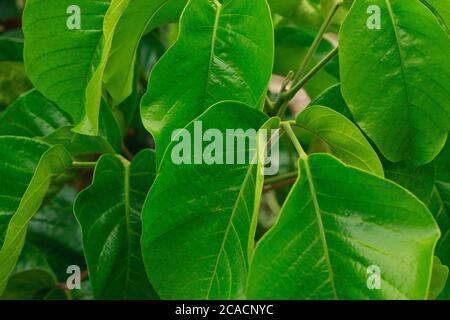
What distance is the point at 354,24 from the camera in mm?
606

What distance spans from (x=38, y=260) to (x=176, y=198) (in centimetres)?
57

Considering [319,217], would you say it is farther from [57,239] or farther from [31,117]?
[57,239]

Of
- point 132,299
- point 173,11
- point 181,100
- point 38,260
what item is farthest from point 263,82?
point 38,260

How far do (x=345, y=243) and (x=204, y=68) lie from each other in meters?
0.19

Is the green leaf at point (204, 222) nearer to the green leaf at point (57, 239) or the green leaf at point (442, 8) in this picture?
the green leaf at point (442, 8)

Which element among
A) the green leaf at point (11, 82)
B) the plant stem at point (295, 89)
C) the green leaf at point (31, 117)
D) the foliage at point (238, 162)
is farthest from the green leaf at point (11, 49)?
the plant stem at point (295, 89)

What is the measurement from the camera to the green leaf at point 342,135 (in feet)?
1.97

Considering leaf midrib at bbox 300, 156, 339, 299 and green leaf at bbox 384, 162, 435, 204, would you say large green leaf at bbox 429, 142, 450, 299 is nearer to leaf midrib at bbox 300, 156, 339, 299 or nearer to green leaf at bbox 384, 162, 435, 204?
green leaf at bbox 384, 162, 435, 204

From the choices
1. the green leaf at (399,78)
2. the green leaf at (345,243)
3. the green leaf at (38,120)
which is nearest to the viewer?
the green leaf at (345,243)

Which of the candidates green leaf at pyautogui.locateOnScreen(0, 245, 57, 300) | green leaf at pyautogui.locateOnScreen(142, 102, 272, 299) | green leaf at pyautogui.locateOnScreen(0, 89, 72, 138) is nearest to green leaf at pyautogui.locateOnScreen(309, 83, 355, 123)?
green leaf at pyautogui.locateOnScreen(142, 102, 272, 299)

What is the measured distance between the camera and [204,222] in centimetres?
59

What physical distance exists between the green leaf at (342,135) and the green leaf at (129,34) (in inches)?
6.8

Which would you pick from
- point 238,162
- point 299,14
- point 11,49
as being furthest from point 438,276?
point 11,49
